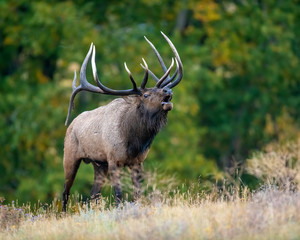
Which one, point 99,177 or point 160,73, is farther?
point 160,73

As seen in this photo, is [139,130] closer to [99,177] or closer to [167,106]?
[167,106]

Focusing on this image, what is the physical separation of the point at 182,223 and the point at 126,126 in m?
3.17

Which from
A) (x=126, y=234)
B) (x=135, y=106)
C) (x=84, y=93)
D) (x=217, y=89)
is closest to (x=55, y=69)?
(x=84, y=93)

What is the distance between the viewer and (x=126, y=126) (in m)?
10.1

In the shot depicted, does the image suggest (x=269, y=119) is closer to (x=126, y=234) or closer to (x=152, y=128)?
(x=152, y=128)

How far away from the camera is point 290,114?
1105 inches

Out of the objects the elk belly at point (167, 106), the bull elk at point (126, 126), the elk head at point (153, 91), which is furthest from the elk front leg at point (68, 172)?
the elk belly at point (167, 106)

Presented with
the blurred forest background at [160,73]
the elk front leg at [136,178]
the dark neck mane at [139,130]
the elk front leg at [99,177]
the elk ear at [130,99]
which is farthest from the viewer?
the blurred forest background at [160,73]

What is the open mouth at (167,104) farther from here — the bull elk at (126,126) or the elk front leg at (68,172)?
the elk front leg at (68,172)

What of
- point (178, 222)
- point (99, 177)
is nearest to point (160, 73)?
point (99, 177)

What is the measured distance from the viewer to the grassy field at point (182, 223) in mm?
6910

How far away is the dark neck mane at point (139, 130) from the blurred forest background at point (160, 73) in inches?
387

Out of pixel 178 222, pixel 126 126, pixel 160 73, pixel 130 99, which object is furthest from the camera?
pixel 160 73

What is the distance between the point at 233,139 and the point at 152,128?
18.1 metres
